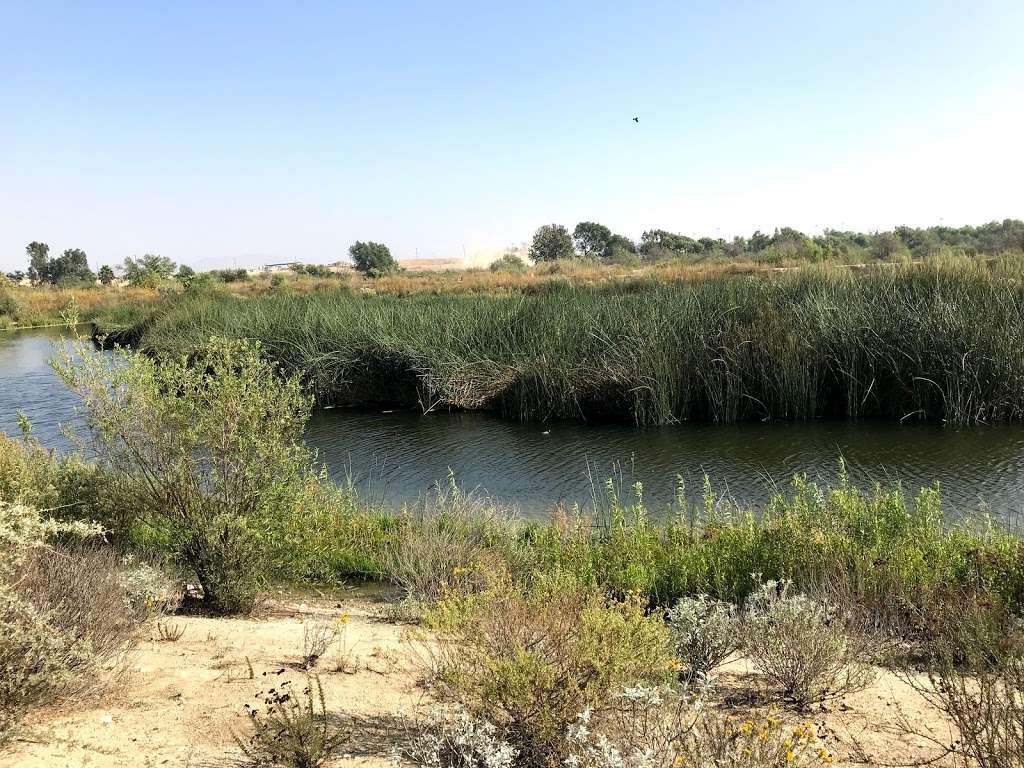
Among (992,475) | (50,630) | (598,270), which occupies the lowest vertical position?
(992,475)

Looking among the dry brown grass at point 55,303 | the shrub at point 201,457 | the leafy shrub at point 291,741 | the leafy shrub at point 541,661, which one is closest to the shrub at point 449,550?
the shrub at point 201,457

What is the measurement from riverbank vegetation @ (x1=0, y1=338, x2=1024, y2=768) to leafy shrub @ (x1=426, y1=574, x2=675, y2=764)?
0.04 feet

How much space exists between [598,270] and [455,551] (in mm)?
34762

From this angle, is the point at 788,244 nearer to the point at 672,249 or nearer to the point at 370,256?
the point at 672,249

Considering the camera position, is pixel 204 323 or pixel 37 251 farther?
pixel 37 251

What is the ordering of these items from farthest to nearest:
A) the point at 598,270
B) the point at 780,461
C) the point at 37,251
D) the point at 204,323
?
the point at 37,251
the point at 598,270
the point at 204,323
the point at 780,461

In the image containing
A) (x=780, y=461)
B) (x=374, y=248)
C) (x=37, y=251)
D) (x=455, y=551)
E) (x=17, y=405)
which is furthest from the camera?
(x=37, y=251)

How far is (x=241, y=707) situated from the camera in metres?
3.65

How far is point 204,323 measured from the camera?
2484 cm

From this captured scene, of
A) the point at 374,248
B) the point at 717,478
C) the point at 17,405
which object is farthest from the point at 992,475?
the point at 374,248

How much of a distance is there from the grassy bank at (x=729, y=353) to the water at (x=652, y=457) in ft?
2.30

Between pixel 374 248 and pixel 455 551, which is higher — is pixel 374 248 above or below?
above

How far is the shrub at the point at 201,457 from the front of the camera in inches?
215

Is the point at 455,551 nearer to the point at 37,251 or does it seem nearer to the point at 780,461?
the point at 780,461
